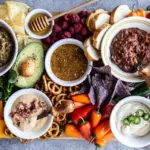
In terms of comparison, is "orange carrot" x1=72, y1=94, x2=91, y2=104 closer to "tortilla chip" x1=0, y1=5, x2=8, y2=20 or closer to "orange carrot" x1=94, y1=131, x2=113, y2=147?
"orange carrot" x1=94, y1=131, x2=113, y2=147

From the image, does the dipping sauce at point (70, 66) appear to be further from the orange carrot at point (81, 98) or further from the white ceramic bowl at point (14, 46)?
the white ceramic bowl at point (14, 46)

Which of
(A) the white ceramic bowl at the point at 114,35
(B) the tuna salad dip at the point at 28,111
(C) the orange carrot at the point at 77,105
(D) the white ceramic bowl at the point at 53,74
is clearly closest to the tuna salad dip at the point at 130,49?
(A) the white ceramic bowl at the point at 114,35

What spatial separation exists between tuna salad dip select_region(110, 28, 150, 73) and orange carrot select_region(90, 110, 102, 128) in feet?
0.69

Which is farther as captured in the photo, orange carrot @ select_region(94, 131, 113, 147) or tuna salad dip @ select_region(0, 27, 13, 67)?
orange carrot @ select_region(94, 131, 113, 147)

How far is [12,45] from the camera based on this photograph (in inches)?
78.7

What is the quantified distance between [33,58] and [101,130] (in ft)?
1.31

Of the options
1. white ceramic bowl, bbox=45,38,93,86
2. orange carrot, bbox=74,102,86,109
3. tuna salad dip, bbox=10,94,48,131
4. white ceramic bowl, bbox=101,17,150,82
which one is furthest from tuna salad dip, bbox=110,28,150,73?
tuna salad dip, bbox=10,94,48,131

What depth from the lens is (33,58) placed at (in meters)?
2.05

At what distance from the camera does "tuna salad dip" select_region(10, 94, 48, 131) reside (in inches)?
80.6

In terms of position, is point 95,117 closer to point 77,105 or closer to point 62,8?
point 77,105

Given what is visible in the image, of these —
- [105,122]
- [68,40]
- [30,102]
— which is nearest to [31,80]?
[30,102]

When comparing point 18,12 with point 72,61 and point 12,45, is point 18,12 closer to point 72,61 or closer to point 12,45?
point 12,45

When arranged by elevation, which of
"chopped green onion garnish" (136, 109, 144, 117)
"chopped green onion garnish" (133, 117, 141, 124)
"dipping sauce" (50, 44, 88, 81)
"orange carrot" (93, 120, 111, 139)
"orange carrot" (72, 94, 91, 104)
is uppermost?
"dipping sauce" (50, 44, 88, 81)

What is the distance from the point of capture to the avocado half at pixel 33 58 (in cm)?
204
